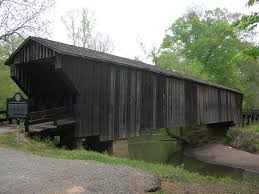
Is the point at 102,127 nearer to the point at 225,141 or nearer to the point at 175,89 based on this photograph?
the point at 175,89

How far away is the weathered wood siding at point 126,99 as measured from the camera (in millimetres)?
12172

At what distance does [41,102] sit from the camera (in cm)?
1568

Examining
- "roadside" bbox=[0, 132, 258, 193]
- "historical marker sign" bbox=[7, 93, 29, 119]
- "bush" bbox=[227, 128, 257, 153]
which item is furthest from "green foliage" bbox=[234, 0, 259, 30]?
"bush" bbox=[227, 128, 257, 153]

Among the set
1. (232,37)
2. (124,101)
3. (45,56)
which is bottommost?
(124,101)

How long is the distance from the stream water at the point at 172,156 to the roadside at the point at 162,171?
5.88 metres

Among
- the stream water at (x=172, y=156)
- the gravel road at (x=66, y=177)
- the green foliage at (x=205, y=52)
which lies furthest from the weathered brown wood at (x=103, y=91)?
the green foliage at (x=205, y=52)

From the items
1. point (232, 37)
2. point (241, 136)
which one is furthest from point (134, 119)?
point (232, 37)

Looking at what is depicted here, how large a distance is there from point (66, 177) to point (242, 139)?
21032 millimetres

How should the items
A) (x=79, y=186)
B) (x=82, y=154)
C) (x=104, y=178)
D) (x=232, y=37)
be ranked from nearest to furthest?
1. (x=79, y=186)
2. (x=104, y=178)
3. (x=82, y=154)
4. (x=232, y=37)

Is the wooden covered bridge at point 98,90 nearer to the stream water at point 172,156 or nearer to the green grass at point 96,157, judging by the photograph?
the green grass at point 96,157

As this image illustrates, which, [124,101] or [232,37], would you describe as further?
[232,37]

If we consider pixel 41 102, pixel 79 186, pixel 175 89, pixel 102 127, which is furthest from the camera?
pixel 175 89

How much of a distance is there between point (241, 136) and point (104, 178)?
2119 centimetres

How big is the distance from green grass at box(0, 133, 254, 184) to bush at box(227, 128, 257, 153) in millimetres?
13776
